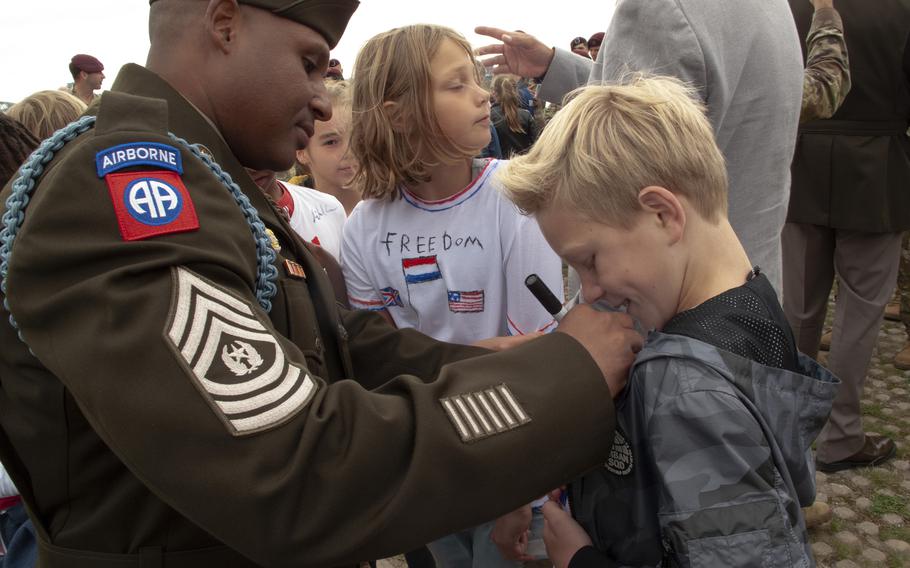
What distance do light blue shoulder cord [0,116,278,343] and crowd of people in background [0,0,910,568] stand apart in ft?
0.41

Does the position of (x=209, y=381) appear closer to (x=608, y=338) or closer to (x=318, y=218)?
(x=608, y=338)

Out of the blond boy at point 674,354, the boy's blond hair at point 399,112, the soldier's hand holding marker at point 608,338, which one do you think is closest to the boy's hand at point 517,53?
the boy's blond hair at point 399,112

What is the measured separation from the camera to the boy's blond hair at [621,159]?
4.43 feet

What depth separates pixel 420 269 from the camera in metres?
2.21

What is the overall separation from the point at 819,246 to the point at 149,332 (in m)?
3.87

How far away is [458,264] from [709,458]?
1.15 meters

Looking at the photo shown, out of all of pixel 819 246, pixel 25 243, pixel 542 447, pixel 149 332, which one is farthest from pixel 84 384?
pixel 819 246

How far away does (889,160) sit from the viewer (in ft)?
12.4

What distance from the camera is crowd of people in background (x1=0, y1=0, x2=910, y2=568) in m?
1.27

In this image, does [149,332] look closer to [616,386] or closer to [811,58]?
[616,386]

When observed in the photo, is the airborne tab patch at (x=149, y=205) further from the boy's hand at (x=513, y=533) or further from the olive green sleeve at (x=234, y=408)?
the boy's hand at (x=513, y=533)

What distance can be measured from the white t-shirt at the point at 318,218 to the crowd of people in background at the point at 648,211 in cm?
1

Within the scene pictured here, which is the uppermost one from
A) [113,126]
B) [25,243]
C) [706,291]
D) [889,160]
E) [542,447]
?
[113,126]

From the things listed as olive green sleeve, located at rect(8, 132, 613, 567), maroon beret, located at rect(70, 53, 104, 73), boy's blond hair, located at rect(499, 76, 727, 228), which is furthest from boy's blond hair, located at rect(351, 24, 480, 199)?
maroon beret, located at rect(70, 53, 104, 73)
